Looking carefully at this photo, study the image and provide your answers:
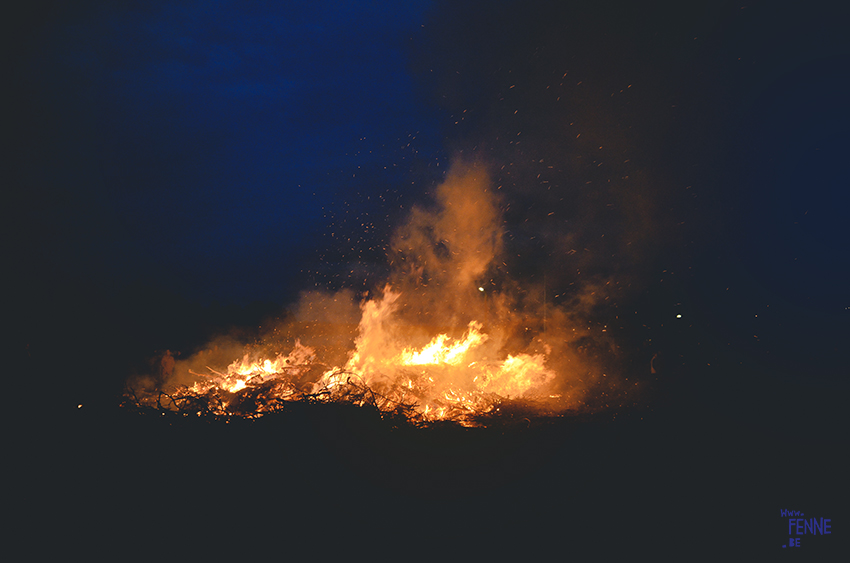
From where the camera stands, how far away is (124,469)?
14.0ft

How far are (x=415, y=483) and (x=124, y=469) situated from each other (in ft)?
10.0

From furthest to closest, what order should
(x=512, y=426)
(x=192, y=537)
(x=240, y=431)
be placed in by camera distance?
(x=512, y=426), (x=240, y=431), (x=192, y=537)

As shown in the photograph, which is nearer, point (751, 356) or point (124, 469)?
point (124, 469)

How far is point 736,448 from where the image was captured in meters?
5.83

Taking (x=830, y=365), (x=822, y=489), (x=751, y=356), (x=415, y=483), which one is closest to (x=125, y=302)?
(x=415, y=483)

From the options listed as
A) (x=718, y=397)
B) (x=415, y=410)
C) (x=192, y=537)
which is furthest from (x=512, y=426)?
(x=718, y=397)

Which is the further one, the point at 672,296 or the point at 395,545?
the point at 672,296

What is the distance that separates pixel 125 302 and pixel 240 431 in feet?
37.6

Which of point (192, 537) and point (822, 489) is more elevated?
point (822, 489)

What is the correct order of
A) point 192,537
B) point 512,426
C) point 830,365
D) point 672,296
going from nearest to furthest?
point 192,537 < point 512,426 < point 830,365 < point 672,296

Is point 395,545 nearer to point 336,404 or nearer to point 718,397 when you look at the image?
point 336,404

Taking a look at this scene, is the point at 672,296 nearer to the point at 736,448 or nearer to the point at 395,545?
the point at 736,448

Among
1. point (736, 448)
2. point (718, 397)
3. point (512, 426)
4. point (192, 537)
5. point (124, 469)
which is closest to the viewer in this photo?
point (192, 537)

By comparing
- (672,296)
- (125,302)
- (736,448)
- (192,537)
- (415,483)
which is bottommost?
(192,537)
